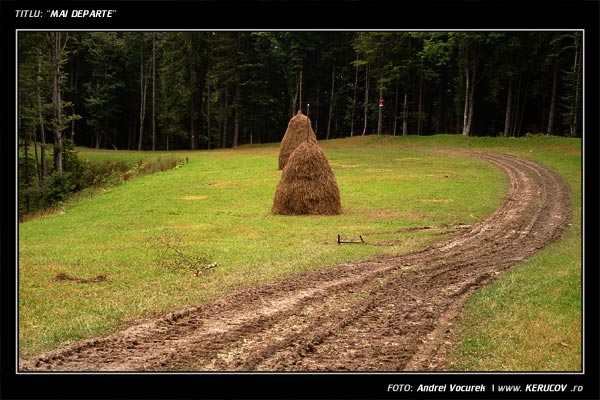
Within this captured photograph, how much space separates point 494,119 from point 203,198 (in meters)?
42.0

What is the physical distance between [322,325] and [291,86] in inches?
2166

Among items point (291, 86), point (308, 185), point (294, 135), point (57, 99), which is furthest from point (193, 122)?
point (308, 185)

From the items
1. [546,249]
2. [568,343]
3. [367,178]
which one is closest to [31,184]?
[367,178]

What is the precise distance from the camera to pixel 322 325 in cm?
878

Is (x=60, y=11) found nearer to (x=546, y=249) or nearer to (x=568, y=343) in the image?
(x=568, y=343)

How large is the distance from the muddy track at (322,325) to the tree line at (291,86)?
39.1 m

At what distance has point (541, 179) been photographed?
28656mm

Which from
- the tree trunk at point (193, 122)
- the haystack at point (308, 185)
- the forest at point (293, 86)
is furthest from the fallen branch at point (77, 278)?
the tree trunk at point (193, 122)

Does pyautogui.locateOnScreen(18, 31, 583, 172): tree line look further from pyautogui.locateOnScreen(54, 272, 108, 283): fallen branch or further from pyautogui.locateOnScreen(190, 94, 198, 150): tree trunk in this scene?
pyautogui.locateOnScreen(54, 272, 108, 283): fallen branch

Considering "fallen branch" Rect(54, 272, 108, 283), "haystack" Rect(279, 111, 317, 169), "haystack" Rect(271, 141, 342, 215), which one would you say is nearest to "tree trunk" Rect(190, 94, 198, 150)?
"haystack" Rect(279, 111, 317, 169)

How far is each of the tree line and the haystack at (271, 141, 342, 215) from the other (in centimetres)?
3136

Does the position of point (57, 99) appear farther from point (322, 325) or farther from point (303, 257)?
point (322, 325)

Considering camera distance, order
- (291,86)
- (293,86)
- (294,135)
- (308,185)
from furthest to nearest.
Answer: (293,86) → (291,86) → (294,135) → (308,185)

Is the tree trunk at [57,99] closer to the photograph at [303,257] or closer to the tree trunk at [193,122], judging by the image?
the photograph at [303,257]
